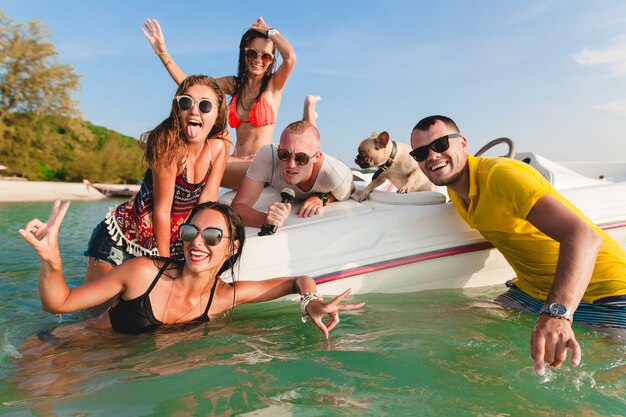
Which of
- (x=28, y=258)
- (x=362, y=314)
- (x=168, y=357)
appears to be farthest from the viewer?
(x=28, y=258)

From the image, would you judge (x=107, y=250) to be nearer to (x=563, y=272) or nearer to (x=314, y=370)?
(x=314, y=370)

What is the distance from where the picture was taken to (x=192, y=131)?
2.47 meters

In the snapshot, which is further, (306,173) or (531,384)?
(306,173)

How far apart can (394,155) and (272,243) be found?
1674 mm

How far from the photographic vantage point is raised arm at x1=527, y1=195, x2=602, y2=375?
1556mm

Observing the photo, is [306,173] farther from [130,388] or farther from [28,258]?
[28,258]

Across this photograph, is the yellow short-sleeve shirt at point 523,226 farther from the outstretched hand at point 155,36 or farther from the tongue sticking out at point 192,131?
the outstretched hand at point 155,36

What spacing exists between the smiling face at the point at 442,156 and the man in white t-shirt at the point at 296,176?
69 centimetres

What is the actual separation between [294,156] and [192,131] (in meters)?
0.63

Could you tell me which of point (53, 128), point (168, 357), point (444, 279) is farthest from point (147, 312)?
point (53, 128)

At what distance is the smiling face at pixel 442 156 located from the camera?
7.82 ft

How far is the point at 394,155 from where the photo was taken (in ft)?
13.5

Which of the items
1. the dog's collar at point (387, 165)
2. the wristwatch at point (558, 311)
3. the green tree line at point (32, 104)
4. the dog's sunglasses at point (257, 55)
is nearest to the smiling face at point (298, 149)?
the dog's sunglasses at point (257, 55)

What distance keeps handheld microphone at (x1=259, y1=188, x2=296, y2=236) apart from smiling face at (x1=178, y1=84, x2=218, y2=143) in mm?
657
